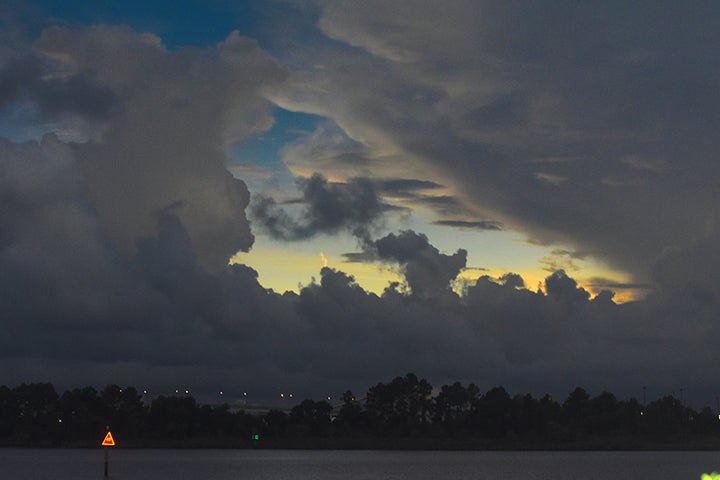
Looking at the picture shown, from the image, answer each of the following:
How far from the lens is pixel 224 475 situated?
173m

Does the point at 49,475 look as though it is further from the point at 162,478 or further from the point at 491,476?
the point at 491,476

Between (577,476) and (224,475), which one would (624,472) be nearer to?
(577,476)

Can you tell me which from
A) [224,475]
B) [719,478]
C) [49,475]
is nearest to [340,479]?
[224,475]

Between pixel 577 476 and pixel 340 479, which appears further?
pixel 577 476

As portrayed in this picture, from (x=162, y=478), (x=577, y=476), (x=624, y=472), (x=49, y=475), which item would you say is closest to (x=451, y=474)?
(x=577, y=476)

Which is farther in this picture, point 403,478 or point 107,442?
point 403,478

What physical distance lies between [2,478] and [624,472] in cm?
11359

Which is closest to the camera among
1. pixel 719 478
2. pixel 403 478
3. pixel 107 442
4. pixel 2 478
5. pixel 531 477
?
pixel 719 478

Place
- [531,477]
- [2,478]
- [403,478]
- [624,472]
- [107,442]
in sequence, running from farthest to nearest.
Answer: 1. [624,472]
2. [531,477]
3. [403,478]
4. [2,478]
5. [107,442]

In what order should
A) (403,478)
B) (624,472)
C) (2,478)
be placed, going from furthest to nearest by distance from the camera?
(624,472) → (403,478) → (2,478)

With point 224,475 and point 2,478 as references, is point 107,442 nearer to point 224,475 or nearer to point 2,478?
point 2,478

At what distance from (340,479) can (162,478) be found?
27.7 metres

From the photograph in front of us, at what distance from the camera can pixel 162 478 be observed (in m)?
158

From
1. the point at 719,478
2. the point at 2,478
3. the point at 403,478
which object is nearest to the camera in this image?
the point at 719,478
